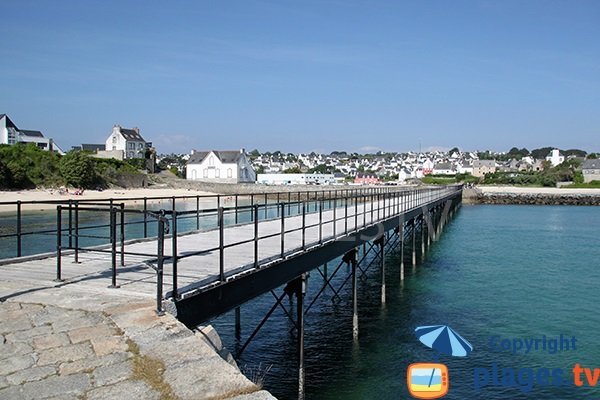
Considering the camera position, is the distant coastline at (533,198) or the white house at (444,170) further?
the white house at (444,170)

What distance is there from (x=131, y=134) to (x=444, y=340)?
4140 inches

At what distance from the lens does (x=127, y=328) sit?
18.1ft

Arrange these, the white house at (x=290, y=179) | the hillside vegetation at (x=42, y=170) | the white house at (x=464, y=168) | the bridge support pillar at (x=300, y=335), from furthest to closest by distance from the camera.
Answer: the white house at (x=464, y=168) < the white house at (x=290, y=179) < the hillside vegetation at (x=42, y=170) < the bridge support pillar at (x=300, y=335)

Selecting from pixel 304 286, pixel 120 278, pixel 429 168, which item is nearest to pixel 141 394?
pixel 120 278

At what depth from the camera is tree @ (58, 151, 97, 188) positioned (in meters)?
65.7

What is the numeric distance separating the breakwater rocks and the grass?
308 feet

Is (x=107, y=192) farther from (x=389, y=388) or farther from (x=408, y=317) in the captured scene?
(x=389, y=388)

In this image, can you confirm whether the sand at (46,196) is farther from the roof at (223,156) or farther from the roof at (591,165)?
the roof at (591,165)

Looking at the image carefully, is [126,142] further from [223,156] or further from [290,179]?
[290,179]

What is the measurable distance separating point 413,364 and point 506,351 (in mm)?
2667

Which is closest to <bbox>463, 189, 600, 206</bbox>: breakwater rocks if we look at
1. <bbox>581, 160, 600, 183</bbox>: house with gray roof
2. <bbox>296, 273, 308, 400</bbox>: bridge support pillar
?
<bbox>581, 160, 600, 183</bbox>: house with gray roof

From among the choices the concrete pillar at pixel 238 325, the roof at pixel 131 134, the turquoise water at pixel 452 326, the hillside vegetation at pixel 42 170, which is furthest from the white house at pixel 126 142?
the concrete pillar at pixel 238 325

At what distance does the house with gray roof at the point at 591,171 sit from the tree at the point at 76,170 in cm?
10551

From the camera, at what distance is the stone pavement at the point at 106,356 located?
171 inches
